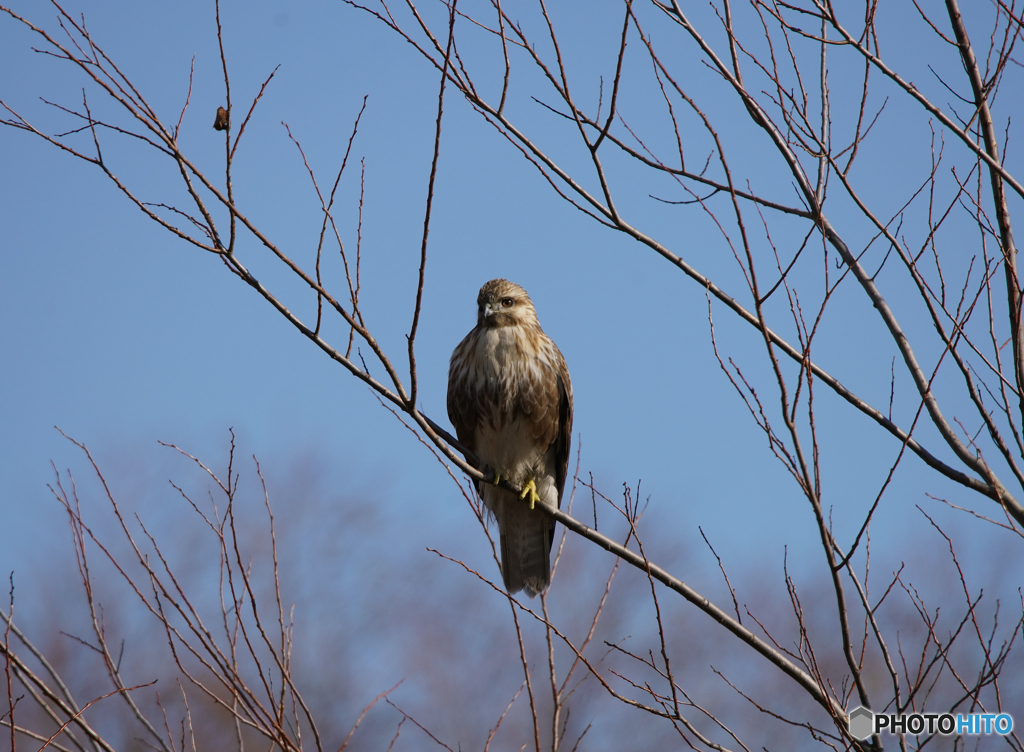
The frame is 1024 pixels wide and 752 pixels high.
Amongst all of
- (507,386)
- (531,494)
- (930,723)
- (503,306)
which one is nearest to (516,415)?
(507,386)

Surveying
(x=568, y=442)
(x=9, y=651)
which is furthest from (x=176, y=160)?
(x=568, y=442)

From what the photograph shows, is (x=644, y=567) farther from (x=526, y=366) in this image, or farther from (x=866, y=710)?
(x=526, y=366)

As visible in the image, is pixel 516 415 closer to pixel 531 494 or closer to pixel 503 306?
pixel 531 494

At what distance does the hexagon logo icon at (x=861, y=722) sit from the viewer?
2551mm

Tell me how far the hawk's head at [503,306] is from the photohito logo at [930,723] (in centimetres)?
273

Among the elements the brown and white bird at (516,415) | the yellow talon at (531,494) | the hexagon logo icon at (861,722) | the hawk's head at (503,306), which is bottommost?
the hexagon logo icon at (861,722)

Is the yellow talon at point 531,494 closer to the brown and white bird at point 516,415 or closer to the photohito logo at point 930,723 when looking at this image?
the brown and white bird at point 516,415

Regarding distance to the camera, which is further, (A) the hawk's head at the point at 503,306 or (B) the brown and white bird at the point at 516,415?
(A) the hawk's head at the point at 503,306

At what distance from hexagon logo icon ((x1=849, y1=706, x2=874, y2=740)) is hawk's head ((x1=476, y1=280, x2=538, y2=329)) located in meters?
2.74

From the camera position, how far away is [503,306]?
16.1ft

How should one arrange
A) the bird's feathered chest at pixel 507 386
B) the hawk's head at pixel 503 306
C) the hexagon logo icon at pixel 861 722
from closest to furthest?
the hexagon logo icon at pixel 861 722
the bird's feathered chest at pixel 507 386
the hawk's head at pixel 503 306

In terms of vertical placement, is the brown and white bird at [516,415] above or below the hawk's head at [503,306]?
below

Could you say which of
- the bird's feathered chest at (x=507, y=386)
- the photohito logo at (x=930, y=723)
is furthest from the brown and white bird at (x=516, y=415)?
the photohito logo at (x=930, y=723)

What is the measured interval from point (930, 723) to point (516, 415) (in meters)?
2.42
